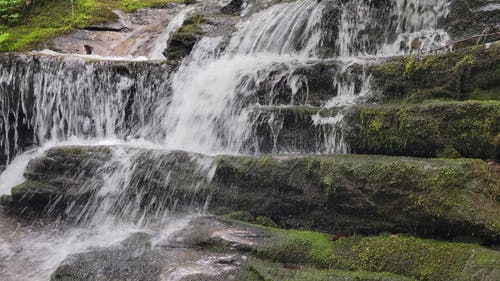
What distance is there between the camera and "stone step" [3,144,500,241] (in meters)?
3.78

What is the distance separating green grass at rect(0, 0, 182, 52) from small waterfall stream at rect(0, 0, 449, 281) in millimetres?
2505

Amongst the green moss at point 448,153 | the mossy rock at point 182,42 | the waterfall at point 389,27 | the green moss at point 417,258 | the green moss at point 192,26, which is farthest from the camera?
the green moss at point 192,26

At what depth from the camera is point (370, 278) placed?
3568 millimetres

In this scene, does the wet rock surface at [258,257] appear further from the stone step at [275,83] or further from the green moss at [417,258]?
the stone step at [275,83]

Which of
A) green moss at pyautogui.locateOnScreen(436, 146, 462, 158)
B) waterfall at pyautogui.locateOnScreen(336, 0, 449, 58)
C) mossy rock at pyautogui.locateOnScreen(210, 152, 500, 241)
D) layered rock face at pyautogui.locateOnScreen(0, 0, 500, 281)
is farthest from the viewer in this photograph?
waterfall at pyautogui.locateOnScreen(336, 0, 449, 58)

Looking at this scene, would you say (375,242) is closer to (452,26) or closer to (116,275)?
(116,275)

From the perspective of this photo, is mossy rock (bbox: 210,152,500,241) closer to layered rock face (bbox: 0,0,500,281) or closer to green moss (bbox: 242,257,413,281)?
layered rock face (bbox: 0,0,500,281)

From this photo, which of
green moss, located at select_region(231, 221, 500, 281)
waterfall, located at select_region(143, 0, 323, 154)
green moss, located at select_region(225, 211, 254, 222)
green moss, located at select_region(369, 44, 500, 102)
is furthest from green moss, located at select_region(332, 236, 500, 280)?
waterfall, located at select_region(143, 0, 323, 154)

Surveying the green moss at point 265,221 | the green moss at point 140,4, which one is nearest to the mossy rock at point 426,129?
the green moss at point 265,221

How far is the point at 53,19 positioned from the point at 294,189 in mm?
10083

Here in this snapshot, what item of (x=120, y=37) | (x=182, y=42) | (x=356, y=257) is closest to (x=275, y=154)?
(x=356, y=257)

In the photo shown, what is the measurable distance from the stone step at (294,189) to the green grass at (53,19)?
5.45 metres

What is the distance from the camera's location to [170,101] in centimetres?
787

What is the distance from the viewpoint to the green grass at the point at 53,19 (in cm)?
1072
